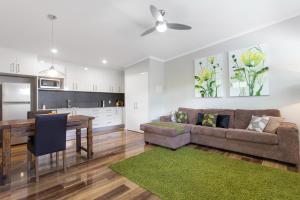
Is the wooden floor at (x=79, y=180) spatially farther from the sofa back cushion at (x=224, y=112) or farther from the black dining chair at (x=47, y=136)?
the sofa back cushion at (x=224, y=112)

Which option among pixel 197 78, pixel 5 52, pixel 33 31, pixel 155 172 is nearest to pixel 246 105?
pixel 197 78

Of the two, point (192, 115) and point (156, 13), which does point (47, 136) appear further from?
point (192, 115)

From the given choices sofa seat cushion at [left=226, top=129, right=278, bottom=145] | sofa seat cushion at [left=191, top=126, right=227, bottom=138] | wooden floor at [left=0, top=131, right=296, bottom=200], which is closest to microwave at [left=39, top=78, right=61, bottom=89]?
wooden floor at [left=0, top=131, right=296, bottom=200]

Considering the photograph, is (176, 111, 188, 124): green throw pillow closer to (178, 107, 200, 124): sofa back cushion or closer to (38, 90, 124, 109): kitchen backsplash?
(178, 107, 200, 124): sofa back cushion

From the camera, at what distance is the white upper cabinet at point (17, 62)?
11.9ft

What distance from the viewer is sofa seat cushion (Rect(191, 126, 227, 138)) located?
3242mm

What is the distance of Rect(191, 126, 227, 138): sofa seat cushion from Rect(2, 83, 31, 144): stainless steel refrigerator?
4363mm

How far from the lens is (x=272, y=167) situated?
8.12 feet

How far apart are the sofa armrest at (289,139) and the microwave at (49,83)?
552 centimetres

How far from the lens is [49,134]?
2211 mm

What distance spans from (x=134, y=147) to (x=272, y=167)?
8.65 ft

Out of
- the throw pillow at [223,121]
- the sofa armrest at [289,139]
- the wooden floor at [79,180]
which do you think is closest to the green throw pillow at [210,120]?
the throw pillow at [223,121]

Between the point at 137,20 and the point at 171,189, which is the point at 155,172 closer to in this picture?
the point at 171,189

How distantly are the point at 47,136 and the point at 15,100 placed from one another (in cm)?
249
